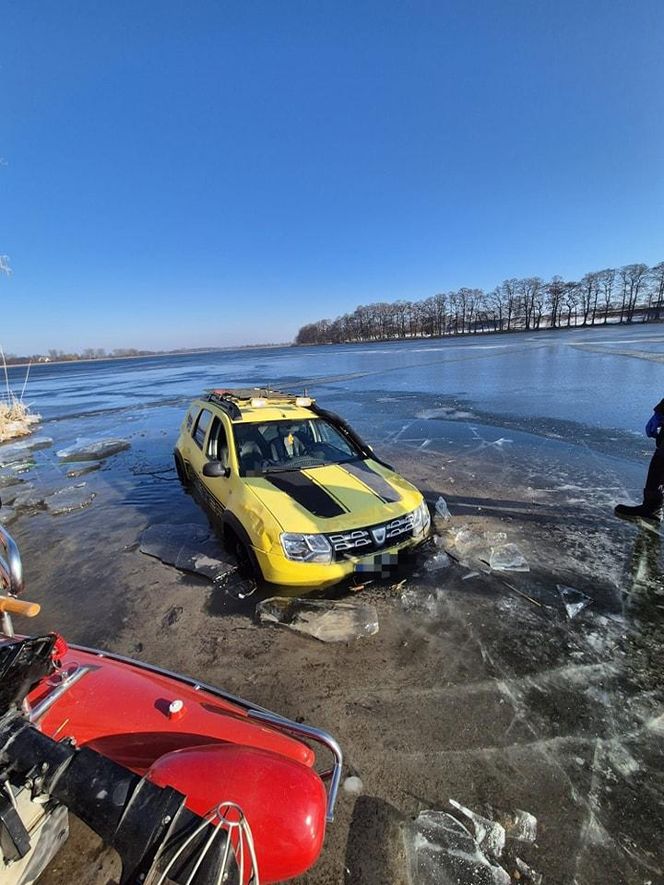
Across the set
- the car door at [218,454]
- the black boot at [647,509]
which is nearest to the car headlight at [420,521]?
the car door at [218,454]

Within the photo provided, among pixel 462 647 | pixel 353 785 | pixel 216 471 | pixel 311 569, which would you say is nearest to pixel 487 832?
pixel 353 785

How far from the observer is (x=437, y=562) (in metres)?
4.43

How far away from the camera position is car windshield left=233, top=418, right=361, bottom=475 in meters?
Result: 4.76

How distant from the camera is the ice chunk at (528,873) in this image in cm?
181

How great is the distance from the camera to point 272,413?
213 inches

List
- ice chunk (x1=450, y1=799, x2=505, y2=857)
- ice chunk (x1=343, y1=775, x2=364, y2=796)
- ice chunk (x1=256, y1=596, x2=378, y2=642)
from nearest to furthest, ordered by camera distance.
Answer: ice chunk (x1=450, y1=799, x2=505, y2=857) < ice chunk (x1=343, y1=775, x2=364, y2=796) < ice chunk (x1=256, y1=596, x2=378, y2=642)

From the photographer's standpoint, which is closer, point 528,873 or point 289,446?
point 528,873

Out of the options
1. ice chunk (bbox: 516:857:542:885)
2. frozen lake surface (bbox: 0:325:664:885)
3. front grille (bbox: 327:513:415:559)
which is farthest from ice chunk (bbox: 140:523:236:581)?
ice chunk (bbox: 516:857:542:885)

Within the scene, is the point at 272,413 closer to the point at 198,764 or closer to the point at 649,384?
the point at 198,764

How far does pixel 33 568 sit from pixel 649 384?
18761mm

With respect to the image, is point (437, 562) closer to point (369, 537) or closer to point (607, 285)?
point (369, 537)

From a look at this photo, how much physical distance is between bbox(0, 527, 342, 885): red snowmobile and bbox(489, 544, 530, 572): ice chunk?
119 inches

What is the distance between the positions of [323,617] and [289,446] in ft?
7.43

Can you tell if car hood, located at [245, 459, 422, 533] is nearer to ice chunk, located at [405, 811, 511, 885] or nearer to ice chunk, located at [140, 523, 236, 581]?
ice chunk, located at [140, 523, 236, 581]
